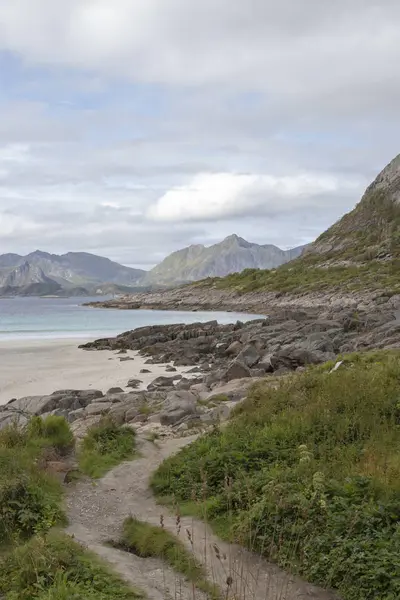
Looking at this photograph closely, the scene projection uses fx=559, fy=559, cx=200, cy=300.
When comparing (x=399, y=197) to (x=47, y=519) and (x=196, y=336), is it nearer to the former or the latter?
(x=196, y=336)

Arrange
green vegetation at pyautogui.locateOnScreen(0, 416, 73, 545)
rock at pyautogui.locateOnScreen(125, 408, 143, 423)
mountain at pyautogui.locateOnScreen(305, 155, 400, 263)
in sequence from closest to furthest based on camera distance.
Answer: green vegetation at pyautogui.locateOnScreen(0, 416, 73, 545)
rock at pyautogui.locateOnScreen(125, 408, 143, 423)
mountain at pyautogui.locateOnScreen(305, 155, 400, 263)

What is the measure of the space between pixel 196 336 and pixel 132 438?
122ft

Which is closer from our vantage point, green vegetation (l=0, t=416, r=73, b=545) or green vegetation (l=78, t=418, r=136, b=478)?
green vegetation (l=0, t=416, r=73, b=545)

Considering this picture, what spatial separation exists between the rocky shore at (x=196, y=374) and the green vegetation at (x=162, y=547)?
6121mm

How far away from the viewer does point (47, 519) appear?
8.93 meters

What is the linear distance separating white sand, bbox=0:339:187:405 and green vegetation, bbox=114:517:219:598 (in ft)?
62.0

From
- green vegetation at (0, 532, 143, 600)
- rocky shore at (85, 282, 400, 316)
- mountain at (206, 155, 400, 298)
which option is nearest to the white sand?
green vegetation at (0, 532, 143, 600)

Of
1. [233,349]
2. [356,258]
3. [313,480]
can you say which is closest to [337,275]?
[356,258]

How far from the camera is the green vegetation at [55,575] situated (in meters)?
6.33

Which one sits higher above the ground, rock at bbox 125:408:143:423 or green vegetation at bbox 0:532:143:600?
green vegetation at bbox 0:532:143:600

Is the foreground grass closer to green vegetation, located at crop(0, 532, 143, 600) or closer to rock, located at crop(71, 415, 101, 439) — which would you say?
green vegetation, located at crop(0, 532, 143, 600)

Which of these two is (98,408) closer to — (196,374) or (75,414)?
(75,414)

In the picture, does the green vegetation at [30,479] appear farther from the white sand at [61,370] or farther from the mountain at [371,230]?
the mountain at [371,230]

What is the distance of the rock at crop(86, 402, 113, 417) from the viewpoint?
1936 centimetres
